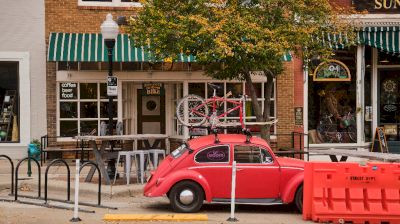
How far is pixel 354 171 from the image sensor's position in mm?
10742

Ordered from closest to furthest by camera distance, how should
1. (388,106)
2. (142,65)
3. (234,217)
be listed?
(234,217) < (142,65) < (388,106)

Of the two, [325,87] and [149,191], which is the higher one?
[325,87]

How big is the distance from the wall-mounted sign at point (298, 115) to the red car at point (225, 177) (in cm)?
795

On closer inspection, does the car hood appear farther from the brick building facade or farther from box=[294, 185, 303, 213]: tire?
the brick building facade

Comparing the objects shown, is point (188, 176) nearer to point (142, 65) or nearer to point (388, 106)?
point (142, 65)

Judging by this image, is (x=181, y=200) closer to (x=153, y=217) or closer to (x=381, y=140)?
(x=153, y=217)

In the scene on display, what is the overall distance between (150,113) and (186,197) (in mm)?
8929

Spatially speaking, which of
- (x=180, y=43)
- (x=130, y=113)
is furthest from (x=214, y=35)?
(x=130, y=113)

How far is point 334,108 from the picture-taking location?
65.0 feet

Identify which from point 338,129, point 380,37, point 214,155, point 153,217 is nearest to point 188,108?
point 214,155

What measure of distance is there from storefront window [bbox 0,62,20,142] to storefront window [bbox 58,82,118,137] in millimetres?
1379

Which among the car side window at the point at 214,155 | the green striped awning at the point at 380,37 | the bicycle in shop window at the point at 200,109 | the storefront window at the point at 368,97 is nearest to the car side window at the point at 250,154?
the car side window at the point at 214,155

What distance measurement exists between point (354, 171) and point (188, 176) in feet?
9.83

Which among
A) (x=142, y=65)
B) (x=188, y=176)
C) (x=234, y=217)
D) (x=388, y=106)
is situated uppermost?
(x=142, y=65)
